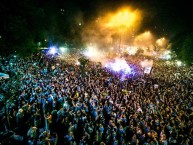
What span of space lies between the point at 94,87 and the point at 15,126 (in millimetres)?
6505

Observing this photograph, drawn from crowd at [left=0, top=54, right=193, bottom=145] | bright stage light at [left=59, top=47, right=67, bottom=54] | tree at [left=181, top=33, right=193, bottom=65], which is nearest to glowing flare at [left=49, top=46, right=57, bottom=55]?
bright stage light at [left=59, top=47, right=67, bottom=54]

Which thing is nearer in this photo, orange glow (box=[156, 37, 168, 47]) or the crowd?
the crowd

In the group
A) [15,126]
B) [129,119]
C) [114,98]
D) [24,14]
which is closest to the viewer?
[15,126]

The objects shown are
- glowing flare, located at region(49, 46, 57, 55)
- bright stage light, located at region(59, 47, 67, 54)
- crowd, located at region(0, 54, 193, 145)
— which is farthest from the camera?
bright stage light, located at region(59, 47, 67, 54)

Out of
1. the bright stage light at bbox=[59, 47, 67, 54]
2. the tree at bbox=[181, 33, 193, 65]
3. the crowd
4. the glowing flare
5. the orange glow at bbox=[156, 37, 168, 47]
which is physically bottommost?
the crowd

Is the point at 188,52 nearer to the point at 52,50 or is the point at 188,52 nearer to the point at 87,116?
the point at 52,50

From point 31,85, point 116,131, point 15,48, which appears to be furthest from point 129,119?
point 15,48

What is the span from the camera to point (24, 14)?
72.4 feet

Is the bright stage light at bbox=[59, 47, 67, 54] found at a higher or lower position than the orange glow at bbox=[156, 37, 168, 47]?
lower

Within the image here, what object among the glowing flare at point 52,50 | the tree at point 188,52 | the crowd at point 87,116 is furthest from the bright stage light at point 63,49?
the crowd at point 87,116

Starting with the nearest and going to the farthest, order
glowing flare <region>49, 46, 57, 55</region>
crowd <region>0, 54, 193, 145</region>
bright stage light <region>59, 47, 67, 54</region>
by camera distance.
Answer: crowd <region>0, 54, 193, 145</region> → glowing flare <region>49, 46, 57, 55</region> → bright stage light <region>59, 47, 67, 54</region>

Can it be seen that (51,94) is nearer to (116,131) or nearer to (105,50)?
(116,131)

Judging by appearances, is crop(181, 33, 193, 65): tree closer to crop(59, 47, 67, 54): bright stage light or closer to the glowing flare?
crop(59, 47, 67, 54): bright stage light

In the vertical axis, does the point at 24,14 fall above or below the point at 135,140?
above
